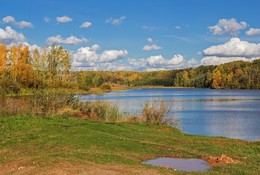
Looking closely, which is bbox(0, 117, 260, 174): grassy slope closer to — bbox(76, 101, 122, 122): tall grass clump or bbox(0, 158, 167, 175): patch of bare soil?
bbox(0, 158, 167, 175): patch of bare soil

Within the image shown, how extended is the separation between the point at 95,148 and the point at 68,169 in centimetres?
411

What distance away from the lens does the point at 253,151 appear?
14406 mm

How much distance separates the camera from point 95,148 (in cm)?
1292

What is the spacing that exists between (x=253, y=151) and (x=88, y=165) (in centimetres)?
778

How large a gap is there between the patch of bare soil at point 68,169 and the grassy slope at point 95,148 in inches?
8.9

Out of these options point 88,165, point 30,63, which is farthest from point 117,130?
point 30,63

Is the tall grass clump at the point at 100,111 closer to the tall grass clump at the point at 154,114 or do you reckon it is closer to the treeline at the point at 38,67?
the tall grass clump at the point at 154,114

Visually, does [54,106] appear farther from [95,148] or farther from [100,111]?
[95,148]

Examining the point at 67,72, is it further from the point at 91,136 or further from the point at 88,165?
the point at 88,165

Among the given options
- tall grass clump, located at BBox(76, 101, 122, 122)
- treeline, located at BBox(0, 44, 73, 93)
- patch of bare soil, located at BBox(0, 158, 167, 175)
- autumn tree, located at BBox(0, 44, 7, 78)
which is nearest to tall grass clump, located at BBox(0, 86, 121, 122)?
tall grass clump, located at BBox(76, 101, 122, 122)

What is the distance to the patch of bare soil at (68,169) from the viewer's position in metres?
8.65

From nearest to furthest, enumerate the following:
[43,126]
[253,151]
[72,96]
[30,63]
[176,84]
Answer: [253,151] < [43,126] < [72,96] < [30,63] < [176,84]

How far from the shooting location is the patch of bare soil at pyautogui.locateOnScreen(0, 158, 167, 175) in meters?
8.65

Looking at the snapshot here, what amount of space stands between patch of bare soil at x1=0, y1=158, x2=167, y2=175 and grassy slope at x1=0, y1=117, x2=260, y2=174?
23cm
